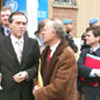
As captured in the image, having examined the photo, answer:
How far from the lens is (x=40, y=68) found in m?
3.62

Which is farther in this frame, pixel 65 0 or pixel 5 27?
pixel 65 0

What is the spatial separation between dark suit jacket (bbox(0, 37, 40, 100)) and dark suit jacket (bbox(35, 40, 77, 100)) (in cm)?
45

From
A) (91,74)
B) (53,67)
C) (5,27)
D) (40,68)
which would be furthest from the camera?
(5,27)

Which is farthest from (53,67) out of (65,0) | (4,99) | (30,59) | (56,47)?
(65,0)

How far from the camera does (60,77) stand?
127 inches

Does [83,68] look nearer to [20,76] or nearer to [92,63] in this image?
[92,63]

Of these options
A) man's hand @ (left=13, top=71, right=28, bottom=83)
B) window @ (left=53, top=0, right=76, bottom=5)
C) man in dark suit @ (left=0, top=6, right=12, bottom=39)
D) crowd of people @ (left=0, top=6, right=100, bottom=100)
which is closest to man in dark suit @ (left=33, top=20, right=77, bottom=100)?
crowd of people @ (left=0, top=6, right=100, bottom=100)

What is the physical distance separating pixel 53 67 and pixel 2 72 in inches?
27.6

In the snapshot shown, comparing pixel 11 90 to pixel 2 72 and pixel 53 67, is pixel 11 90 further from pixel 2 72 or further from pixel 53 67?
pixel 53 67

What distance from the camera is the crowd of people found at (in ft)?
10.7

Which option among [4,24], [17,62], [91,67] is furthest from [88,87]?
[4,24]

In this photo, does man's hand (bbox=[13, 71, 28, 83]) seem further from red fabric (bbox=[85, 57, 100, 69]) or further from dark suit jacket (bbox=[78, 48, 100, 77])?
red fabric (bbox=[85, 57, 100, 69])

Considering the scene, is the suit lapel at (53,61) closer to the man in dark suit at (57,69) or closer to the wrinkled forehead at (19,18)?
the man in dark suit at (57,69)

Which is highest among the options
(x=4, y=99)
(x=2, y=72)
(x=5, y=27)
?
(x=5, y=27)
